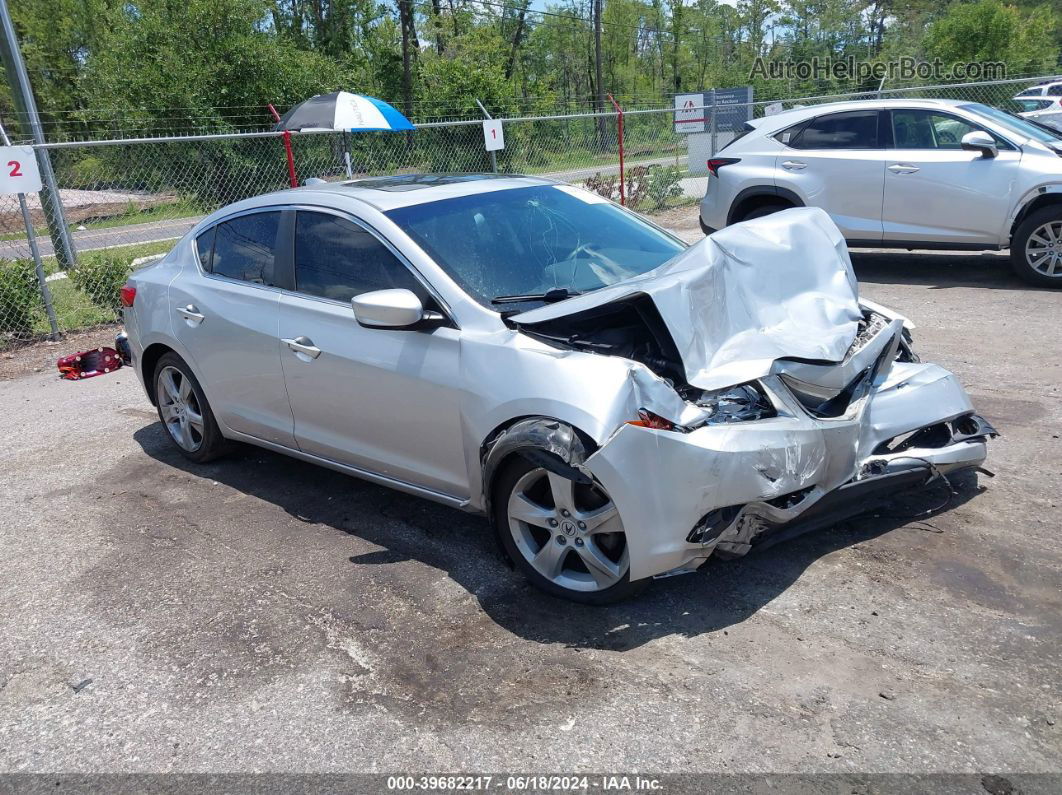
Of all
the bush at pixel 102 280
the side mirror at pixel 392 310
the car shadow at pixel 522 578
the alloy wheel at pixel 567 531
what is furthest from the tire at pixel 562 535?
the bush at pixel 102 280

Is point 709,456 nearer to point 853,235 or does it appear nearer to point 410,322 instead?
point 410,322

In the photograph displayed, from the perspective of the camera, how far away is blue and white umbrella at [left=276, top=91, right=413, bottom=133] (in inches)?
442

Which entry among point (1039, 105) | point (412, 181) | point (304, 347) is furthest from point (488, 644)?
point (1039, 105)

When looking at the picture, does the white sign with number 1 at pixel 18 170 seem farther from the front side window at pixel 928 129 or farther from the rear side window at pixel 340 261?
the front side window at pixel 928 129

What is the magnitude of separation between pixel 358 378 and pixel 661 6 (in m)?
64.9

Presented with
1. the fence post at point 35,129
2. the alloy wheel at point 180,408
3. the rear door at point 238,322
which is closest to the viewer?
the rear door at point 238,322

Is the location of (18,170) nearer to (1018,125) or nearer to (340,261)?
(340,261)

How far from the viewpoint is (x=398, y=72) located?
3784 cm

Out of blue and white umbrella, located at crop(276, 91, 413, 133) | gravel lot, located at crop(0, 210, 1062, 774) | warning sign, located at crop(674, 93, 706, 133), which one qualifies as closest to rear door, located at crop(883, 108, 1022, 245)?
gravel lot, located at crop(0, 210, 1062, 774)

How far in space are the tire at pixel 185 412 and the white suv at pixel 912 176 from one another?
22.2 feet

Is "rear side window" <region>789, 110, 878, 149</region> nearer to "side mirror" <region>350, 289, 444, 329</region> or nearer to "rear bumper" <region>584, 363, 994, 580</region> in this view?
"rear bumper" <region>584, 363, 994, 580</region>

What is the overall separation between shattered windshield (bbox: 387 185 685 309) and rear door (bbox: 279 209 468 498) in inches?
8.8

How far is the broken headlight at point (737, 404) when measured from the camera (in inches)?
142

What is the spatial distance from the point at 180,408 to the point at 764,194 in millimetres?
6915
